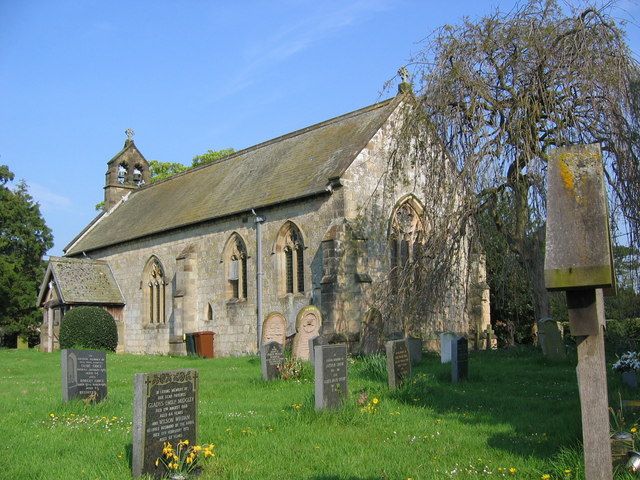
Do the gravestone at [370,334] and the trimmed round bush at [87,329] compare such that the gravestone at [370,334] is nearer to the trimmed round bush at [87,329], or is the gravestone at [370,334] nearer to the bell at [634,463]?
the trimmed round bush at [87,329]

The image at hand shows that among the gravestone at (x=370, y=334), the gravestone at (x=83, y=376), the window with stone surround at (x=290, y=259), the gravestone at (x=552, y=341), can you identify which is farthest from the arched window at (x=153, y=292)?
the gravestone at (x=83, y=376)

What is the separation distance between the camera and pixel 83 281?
3023 cm

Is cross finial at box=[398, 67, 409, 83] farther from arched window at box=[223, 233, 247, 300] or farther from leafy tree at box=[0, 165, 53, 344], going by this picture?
leafy tree at box=[0, 165, 53, 344]

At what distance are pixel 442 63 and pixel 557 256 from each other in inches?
411

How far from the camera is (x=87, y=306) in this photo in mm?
28531

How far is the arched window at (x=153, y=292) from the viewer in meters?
28.3

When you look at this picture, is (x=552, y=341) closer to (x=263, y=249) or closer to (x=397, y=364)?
(x=397, y=364)

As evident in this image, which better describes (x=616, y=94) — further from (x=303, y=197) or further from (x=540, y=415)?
(x=303, y=197)

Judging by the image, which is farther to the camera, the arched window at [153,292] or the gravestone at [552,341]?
the arched window at [153,292]

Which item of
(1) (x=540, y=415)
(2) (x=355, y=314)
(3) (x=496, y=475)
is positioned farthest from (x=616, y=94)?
(2) (x=355, y=314)

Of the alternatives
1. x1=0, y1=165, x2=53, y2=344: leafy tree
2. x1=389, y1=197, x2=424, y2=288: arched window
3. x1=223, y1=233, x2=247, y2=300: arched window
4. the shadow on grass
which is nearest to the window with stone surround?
x1=223, y1=233, x2=247, y2=300: arched window

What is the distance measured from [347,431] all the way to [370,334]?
11651 millimetres

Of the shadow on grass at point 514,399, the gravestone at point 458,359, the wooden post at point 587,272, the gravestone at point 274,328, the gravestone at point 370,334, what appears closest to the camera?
the wooden post at point 587,272

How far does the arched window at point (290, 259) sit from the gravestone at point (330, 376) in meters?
11.8
